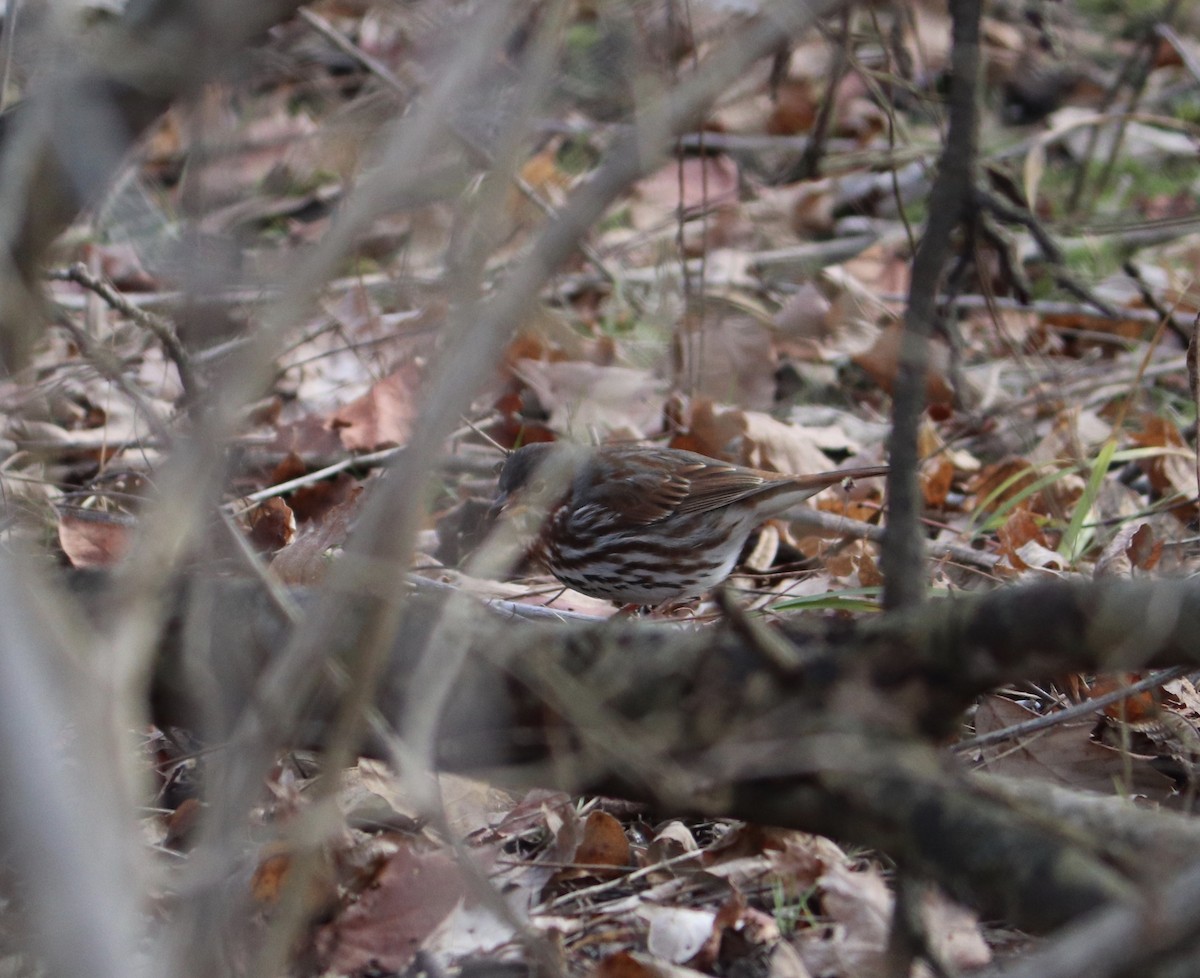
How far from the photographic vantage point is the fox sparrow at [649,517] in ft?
14.2

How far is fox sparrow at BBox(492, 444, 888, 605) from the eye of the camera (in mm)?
4340

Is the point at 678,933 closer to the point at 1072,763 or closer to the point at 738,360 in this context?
the point at 1072,763

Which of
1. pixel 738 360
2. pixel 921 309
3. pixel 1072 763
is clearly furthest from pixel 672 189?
pixel 921 309

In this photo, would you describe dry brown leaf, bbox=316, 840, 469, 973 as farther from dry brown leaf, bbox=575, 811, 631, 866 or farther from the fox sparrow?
the fox sparrow

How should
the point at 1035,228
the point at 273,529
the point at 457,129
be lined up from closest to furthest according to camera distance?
1. the point at 1035,228
2. the point at 457,129
3. the point at 273,529

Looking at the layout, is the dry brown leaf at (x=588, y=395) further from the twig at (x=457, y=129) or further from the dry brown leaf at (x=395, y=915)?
the dry brown leaf at (x=395, y=915)

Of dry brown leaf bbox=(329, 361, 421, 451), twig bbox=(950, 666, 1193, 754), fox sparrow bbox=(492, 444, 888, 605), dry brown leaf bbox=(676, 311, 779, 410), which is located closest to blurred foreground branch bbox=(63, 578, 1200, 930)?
twig bbox=(950, 666, 1193, 754)

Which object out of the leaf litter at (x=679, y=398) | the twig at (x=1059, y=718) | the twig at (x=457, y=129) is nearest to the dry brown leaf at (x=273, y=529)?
the leaf litter at (x=679, y=398)

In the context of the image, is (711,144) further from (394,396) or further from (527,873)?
(527,873)

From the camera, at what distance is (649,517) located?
14.6 ft

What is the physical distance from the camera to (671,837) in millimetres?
2738

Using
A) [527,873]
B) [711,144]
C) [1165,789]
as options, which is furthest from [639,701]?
[711,144]

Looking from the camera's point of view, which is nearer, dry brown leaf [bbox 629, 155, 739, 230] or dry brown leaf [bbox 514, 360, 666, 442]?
dry brown leaf [bbox 514, 360, 666, 442]

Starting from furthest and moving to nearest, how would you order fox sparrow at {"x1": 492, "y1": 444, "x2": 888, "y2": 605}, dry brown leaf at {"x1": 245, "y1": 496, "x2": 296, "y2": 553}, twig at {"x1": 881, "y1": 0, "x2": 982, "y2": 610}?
1. fox sparrow at {"x1": 492, "y1": 444, "x2": 888, "y2": 605}
2. dry brown leaf at {"x1": 245, "y1": 496, "x2": 296, "y2": 553}
3. twig at {"x1": 881, "y1": 0, "x2": 982, "y2": 610}
